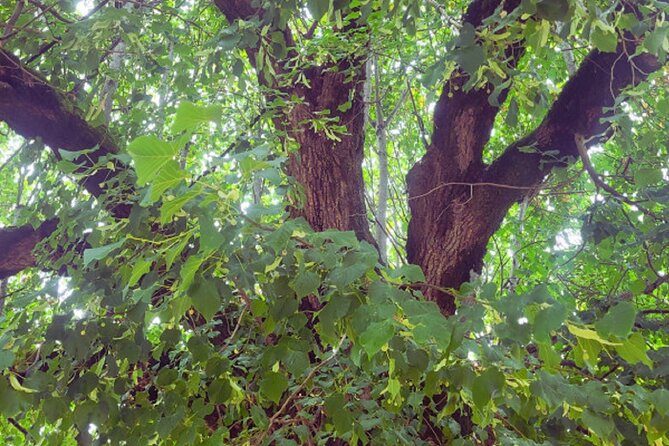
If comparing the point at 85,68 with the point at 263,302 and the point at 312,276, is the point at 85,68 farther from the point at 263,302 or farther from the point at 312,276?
the point at 312,276

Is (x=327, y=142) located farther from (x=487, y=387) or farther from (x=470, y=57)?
(x=487, y=387)

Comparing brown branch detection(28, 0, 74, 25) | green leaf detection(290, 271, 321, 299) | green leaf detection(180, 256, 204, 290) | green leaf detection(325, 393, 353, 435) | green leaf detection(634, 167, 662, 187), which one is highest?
brown branch detection(28, 0, 74, 25)

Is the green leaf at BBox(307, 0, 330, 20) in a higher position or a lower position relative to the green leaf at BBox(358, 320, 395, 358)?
higher

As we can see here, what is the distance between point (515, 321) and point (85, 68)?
1.58 meters

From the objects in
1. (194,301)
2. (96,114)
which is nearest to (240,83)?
(96,114)

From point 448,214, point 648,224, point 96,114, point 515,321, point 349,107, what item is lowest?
point 515,321

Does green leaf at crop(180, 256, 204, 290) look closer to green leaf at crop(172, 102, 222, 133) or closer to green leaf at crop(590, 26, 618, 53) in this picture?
green leaf at crop(172, 102, 222, 133)

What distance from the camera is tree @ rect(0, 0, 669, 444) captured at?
3.24 feet

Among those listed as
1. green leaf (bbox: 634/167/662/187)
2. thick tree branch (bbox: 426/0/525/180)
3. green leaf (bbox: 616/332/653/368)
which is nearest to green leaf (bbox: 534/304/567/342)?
green leaf (bbox: 616/332/653/368)

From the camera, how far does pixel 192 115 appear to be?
0.79 metres

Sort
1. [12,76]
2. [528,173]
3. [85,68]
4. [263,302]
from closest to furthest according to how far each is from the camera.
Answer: [263,302]
[85,68]
[12,76]
[528,173]

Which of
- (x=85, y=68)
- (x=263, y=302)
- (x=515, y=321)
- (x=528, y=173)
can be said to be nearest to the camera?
(x=515, y=321)

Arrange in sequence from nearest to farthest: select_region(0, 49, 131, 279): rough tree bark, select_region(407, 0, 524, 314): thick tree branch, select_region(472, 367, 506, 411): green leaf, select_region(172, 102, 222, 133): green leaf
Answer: select_region(172, 102, 222, 133): green leaf, select_region(472, 367, 506, 411): green leaf, select_region(0, 49, 131, 279): rough tree bark, select_region(407, 0, 524, 314): thick tree branch

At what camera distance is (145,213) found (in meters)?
1.25
